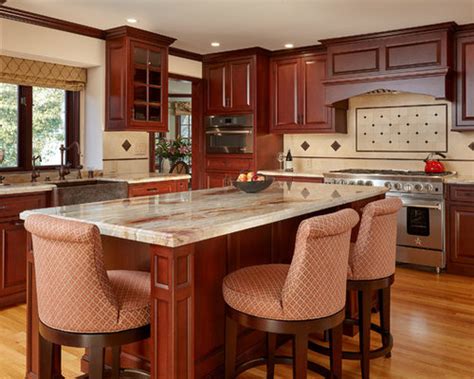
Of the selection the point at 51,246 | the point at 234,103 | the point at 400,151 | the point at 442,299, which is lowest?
the point at 442,299

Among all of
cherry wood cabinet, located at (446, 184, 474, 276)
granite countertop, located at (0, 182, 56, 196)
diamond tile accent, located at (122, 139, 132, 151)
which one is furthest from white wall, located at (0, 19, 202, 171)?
cherry wood cabinet, located at (446, 184, 474, 276)

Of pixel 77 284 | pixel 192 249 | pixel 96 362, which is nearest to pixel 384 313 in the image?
pixel 192 249

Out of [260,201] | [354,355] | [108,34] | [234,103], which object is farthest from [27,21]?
[354,355]

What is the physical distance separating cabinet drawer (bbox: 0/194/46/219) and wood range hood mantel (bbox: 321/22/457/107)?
328 cm

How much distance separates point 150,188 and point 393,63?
9.37ft

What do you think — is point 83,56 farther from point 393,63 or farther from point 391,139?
point 391,139

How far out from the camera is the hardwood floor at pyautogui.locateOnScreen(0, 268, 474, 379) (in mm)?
2645

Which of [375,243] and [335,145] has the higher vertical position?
[335,145]

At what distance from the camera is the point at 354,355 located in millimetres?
2537

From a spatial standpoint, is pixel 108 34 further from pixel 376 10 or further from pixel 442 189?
pixel 442 189

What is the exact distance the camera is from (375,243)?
2.45m

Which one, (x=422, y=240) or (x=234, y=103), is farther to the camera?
(x=234, y=103)

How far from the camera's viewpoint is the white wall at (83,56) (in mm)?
4309

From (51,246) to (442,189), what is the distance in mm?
3876
